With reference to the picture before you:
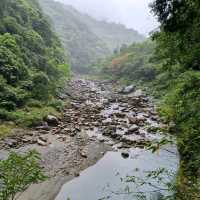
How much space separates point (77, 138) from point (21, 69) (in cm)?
1059

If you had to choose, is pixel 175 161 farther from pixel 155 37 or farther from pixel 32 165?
pixel 32 165

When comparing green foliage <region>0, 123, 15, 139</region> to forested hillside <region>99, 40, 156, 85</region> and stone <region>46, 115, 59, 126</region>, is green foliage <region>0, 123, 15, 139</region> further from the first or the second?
forested hillside <region>99, 40, 156, 85</region>

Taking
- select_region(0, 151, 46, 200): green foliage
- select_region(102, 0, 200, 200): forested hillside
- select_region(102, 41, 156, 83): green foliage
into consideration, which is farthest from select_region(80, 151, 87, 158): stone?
select_region(102, 41, 156, 83): green foliage

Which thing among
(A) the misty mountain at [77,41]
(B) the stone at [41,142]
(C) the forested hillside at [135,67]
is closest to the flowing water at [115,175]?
(B) the stone at [41,142]

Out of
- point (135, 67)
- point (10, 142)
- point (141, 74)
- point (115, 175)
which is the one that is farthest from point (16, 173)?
point (135, 67)

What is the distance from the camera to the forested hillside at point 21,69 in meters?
23.6

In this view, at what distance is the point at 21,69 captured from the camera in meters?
28.0

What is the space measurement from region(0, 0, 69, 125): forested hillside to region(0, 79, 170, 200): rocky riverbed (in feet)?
8.01

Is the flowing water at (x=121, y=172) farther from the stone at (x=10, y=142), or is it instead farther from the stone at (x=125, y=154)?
the stone at (x=10, y=142)

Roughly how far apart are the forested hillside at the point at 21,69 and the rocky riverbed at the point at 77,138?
8.01 feet

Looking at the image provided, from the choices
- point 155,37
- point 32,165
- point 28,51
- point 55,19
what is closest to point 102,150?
point 155,37

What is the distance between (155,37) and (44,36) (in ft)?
132

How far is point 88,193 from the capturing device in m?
13.4

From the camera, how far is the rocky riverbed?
1535 centimetres
